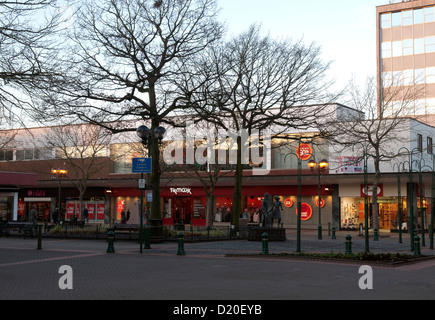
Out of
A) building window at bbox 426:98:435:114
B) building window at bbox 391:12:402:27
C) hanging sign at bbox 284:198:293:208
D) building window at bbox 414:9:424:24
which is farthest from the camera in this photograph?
building window at bbox 391:12:402:27

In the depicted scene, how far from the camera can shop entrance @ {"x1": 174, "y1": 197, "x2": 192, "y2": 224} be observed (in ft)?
169

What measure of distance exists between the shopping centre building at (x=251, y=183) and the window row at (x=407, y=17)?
30.4 metres

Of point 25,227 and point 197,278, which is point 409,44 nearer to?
point 25,227

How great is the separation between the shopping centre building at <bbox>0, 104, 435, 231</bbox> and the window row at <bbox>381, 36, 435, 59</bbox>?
2789 centimetres

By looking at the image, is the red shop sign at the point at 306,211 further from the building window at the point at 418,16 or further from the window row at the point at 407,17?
the building window at the point at 418,16

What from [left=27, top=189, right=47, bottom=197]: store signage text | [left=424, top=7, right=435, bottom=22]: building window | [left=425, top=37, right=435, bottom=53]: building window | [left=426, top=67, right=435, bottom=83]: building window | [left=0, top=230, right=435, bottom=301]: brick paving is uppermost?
[left=424, top=7, right=435, bottom=22]: building window

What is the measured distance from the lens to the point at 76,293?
34.4 ft

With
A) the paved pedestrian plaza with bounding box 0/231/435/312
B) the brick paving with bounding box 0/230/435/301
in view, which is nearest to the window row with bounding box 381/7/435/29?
the paved pedestrian plaza with bounding box 0/231/435/312

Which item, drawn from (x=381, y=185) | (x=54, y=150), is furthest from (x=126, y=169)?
(x=381, y=185)

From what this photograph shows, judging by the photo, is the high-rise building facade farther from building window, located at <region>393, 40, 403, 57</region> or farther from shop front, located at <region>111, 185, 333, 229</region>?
shop front, located at <region>111, 185, 333, 229</region>

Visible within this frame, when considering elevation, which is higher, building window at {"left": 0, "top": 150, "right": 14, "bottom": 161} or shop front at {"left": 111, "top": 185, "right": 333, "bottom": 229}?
building window at {"left": 0, "top": 150, "right": 14, "bottom": 161}

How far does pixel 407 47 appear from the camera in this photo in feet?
223

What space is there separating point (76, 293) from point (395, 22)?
2680 inches
